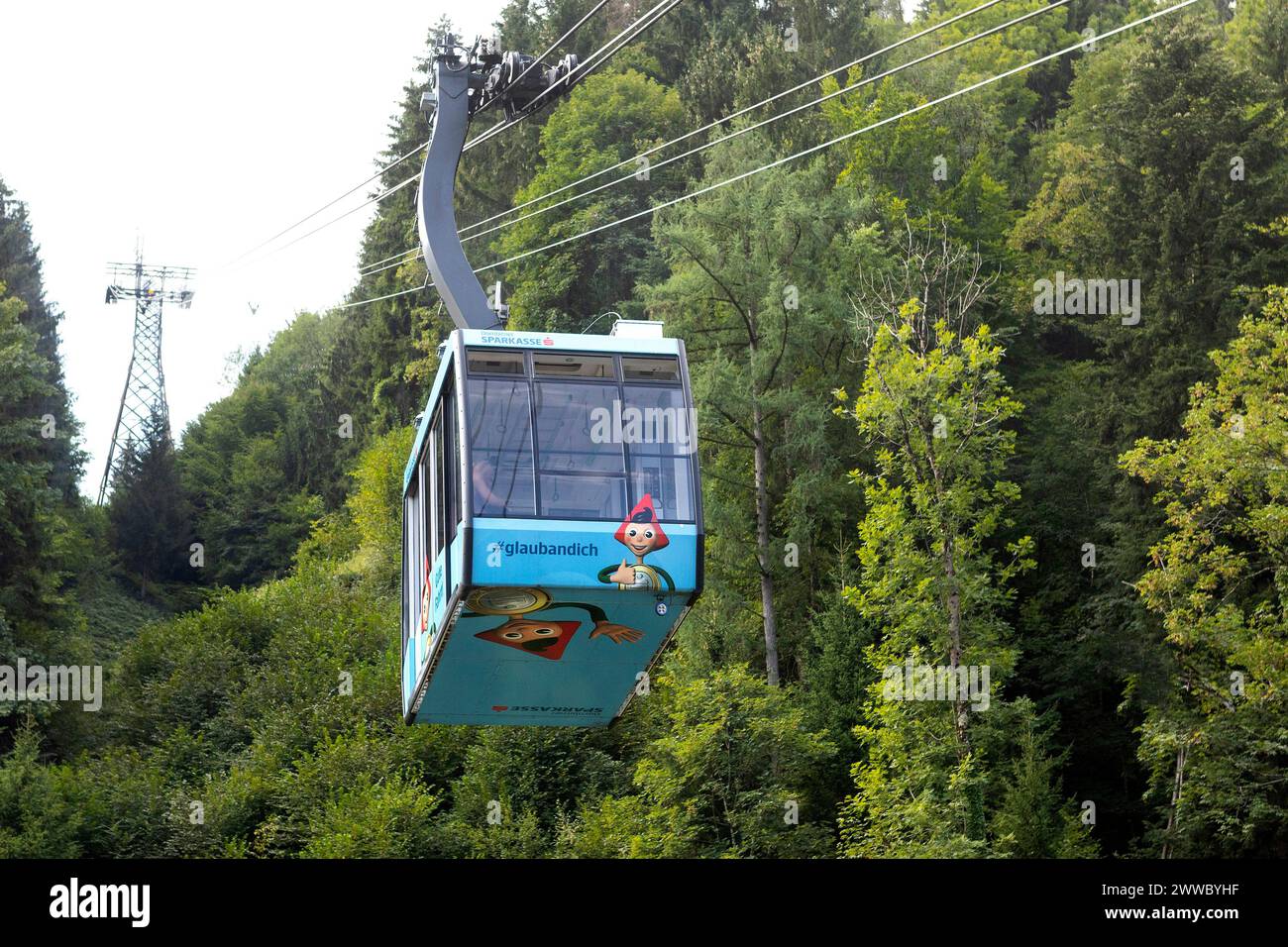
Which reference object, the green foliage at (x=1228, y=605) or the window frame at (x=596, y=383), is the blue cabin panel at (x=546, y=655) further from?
the green foliage at (x=1228, y=605)

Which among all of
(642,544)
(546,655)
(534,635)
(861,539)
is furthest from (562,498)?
(861,539)

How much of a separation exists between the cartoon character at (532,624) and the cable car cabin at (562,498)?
0.02 metres

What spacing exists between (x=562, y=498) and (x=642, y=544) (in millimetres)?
880

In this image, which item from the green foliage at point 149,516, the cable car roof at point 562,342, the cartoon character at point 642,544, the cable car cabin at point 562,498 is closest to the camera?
the cable car cabin at point 562,498

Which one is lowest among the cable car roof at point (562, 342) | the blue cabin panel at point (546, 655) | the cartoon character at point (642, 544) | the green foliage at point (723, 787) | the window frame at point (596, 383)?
the green foliage at point (723, 787)

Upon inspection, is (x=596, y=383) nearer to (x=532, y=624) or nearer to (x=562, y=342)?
(x=562, y=342)

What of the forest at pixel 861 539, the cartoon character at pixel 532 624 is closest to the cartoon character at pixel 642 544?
the cartoon character at pixel 532 624

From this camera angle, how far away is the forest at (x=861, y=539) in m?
35.3

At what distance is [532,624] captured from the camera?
17.1m

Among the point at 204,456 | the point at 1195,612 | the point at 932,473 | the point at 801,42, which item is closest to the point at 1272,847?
the point at 1195,612

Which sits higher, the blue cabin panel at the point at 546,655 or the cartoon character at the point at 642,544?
the cartoon character at the point at 642,544

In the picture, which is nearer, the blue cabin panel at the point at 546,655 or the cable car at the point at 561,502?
the cable car at the point at 561,502

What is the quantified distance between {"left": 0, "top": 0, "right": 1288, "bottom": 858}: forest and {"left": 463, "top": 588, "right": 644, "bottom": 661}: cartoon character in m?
14.2

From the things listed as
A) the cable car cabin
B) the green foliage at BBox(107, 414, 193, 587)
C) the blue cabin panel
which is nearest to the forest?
the green foliage at BBox(107, 414, 193, 587)
